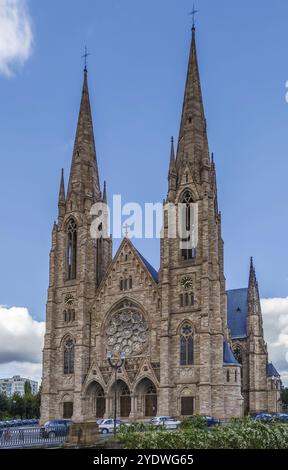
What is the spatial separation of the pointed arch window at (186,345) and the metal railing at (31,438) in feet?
55.5

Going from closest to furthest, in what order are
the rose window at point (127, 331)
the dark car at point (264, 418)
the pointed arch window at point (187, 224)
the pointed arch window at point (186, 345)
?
the dark car at point (264, 418) → the pointed arch window at point (186, 345) → the pointed arch window at point (187, 224) → the rose window at point (127, 331)

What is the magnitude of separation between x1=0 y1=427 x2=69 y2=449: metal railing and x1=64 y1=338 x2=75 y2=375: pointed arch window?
2105cm

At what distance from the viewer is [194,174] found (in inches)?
2175

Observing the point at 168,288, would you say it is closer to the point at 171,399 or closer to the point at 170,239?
the point at 170,239

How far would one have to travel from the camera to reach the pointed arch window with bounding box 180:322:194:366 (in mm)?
50219

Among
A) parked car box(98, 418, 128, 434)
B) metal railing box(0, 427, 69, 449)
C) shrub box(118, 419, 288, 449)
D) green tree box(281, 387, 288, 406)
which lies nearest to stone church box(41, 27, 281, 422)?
parked car box(98, 418, 128, 434)

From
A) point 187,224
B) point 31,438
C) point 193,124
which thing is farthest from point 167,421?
point 193,124

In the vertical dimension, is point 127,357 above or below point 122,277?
below

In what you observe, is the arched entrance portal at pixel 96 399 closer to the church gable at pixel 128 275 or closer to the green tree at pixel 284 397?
the church gable at pixel 128 275

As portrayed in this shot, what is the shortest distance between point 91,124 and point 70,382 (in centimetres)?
2684

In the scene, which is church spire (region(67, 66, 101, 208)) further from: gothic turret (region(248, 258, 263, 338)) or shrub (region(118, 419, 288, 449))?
shrub (region(118, 419, 288, 449))

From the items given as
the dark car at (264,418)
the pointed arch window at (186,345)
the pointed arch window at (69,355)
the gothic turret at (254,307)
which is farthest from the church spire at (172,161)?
the dark car at (264,418)

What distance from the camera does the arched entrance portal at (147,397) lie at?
169ft
